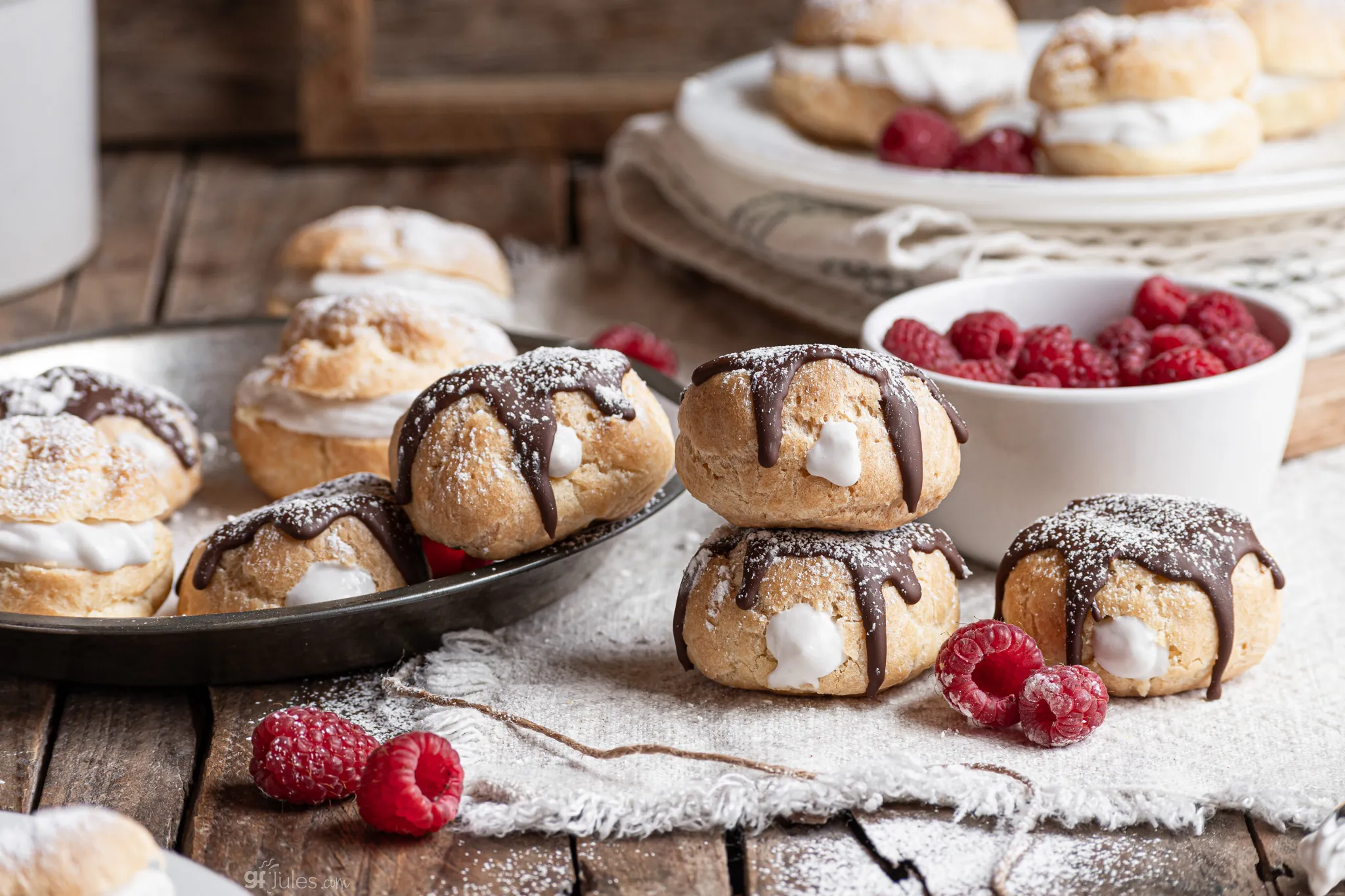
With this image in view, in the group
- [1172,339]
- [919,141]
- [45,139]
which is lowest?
[45,139]

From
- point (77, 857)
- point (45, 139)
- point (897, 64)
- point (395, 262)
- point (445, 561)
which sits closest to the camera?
point (77, 857)

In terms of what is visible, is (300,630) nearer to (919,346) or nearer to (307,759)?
(307,759)

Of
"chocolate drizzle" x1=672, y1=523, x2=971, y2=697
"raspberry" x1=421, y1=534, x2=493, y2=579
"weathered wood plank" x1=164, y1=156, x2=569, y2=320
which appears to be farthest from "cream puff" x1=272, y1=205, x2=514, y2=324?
"chocolate drizzle" x1=672, y1=523, x2=971, y2=697

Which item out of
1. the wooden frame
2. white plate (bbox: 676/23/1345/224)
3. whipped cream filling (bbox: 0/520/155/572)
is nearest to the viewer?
whipped cream filling (bbox: 0/520/155/572)

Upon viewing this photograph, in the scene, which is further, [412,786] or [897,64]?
[897,64]

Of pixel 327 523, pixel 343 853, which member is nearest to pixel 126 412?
pixel 327 523

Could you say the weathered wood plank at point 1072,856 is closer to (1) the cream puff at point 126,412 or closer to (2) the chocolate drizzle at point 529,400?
(2) the chocolate drizzle at point 529,400

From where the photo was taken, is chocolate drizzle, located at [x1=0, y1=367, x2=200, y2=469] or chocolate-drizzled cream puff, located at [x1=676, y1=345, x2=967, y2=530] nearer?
chocolate-drizzled cream puff, located at [x1=676, y1=345, x2=967, y2=530]

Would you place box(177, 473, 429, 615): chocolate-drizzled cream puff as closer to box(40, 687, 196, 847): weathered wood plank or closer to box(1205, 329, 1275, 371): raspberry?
box(40, 687, 196, 847): weathered wood plank
